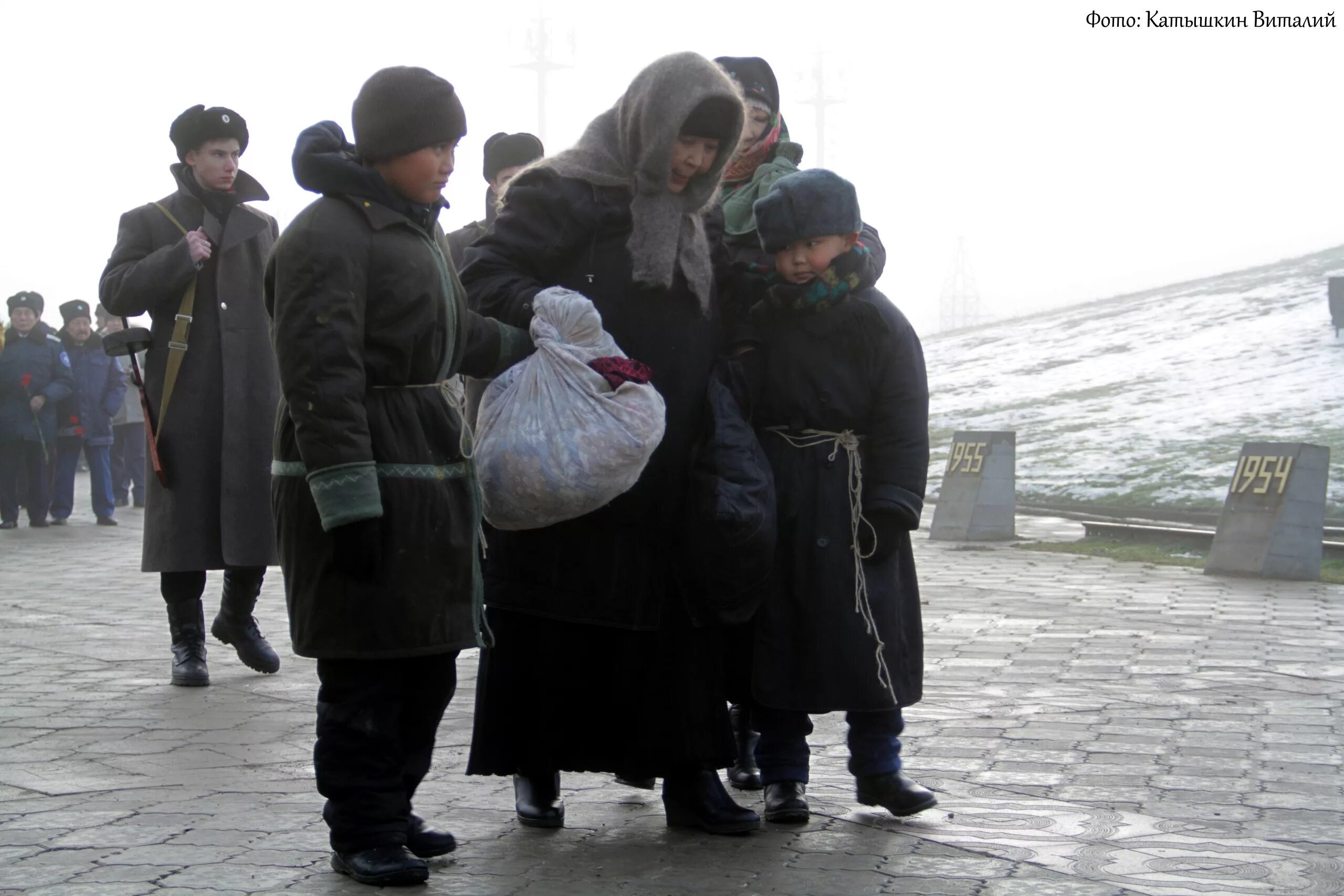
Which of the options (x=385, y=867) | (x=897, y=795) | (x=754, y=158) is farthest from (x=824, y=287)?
(x=385, y=867)

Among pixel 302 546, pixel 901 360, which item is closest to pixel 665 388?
pixel 901 360

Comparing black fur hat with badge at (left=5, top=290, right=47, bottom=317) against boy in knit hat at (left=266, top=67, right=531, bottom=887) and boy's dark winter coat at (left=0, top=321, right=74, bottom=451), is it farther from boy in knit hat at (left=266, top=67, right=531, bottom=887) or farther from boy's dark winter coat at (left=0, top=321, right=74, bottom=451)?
boy in knit hat at (left=266, top=67, right=531, bottom=887)

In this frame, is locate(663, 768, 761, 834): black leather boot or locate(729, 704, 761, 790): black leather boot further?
locate(729, 704, 761, 790): black leather boot

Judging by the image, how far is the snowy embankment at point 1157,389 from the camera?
1648cm

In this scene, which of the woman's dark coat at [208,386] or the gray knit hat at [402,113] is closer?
the gray knit hat at [402,113]

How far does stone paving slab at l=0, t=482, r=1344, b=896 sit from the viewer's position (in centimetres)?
370

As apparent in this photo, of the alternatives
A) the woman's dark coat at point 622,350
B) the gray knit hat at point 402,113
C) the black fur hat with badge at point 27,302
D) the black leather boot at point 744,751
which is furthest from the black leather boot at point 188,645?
→ the black fur hat with badge at point 27,302

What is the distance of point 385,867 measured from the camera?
356 centimetres

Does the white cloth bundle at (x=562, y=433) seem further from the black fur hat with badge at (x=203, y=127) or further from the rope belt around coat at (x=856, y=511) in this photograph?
the black fur hat with badge at (x=203, y=127)

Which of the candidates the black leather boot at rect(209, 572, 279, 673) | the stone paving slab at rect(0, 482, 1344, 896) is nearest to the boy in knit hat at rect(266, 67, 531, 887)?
the stone paving slab at rect(0, 482, 1344, 896)

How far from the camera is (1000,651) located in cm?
742

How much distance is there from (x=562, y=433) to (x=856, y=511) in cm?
88

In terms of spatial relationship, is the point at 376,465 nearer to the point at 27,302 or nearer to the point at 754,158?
the point at 754,158

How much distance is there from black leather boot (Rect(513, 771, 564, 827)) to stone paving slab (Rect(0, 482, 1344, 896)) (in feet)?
0.12
